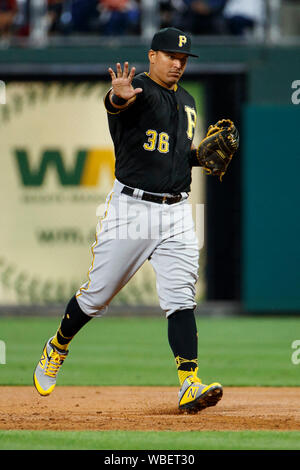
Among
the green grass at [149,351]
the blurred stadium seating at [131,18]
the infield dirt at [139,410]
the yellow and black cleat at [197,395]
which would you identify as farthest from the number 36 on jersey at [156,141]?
the blurred stadium seating at [131,18]

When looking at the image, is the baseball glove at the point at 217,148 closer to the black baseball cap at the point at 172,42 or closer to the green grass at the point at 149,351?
the black baseball cap at the point at 172,42

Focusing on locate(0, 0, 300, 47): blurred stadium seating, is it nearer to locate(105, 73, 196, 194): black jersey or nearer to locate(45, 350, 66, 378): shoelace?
locate(105, 73, 196, 194): black jersey

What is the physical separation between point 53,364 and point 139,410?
0.62m

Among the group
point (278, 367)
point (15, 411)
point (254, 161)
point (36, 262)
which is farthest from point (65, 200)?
point (15, 411)

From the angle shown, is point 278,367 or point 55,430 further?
point 278,367

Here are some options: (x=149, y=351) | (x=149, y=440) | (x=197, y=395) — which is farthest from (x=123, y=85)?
(x=149, y=351)

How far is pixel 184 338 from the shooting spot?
5.24 meters

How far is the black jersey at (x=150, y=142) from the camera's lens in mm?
5262

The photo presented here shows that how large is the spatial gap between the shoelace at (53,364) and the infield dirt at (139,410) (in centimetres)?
21

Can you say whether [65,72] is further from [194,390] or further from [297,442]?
[297,442]

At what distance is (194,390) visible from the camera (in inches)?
199

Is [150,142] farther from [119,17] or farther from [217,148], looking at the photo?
[119,17]

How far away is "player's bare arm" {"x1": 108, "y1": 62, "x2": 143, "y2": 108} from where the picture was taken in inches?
195

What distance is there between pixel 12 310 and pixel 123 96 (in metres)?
7.95
